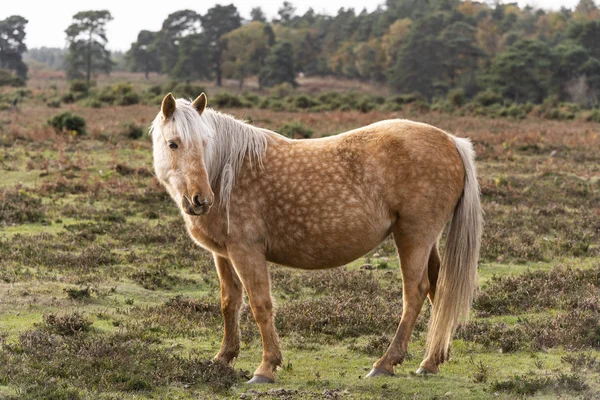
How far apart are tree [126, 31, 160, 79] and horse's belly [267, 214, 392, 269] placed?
9040 cm

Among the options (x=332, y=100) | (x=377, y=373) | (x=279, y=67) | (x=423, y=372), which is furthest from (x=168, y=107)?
(x=279, y=67)

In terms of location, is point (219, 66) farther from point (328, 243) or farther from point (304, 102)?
point (328, 243)

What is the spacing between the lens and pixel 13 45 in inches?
3204

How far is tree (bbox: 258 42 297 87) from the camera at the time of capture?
76500mm

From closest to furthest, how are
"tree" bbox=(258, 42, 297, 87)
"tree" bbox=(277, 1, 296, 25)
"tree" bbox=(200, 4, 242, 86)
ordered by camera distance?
"tree" bbox=(258, 42, 297, 87) < "tree" bbox=(200, 4, 242, 86) < "tree" bbox=(277, 1, 296, 25)

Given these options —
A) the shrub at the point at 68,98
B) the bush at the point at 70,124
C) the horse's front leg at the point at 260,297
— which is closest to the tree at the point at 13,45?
the shrub at the point at 68,98

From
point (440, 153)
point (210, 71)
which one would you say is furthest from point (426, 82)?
point (440, 153)

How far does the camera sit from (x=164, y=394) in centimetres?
581

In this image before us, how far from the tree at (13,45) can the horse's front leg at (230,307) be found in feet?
263

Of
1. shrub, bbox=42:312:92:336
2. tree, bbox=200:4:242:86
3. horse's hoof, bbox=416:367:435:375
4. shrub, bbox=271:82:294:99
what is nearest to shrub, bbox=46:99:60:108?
shrub, bbox=271:82:294:99

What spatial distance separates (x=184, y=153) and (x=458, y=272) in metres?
2.73

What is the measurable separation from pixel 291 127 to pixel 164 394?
19.5 meters

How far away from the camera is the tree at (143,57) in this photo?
94.2m

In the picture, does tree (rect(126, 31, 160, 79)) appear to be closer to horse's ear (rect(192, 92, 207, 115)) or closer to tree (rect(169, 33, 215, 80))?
tree (rect(169, 33, 215, 80))
